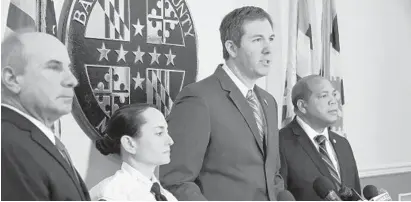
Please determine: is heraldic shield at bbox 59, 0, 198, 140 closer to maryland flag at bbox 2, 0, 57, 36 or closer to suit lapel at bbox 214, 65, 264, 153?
maryland flag at bbox 2, 0, 57, 36

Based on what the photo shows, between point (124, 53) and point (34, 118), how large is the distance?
111 centimetres

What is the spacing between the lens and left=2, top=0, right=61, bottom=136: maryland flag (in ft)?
7.84

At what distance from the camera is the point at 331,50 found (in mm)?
4062

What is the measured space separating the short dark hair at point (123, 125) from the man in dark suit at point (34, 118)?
425 millimetres

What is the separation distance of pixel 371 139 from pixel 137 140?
2.98 meters

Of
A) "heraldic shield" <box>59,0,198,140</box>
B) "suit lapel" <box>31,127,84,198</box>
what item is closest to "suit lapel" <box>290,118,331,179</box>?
"heraldic shield" <box>59,0,198,140</box>

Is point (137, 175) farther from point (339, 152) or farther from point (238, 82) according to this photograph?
point (339, 152)

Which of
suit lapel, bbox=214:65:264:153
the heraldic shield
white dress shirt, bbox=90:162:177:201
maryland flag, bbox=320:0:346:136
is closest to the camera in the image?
white dress shirt, bbox=90:162:177:201

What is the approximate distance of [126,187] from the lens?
7.13 ft

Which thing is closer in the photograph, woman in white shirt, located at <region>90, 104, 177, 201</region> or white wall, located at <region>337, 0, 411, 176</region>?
woman in white shirt, located at <region>90, 104, 177, 201</region>

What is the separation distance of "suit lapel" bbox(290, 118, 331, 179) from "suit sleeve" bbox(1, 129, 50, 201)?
1.75m

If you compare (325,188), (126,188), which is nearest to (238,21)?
(325,188)

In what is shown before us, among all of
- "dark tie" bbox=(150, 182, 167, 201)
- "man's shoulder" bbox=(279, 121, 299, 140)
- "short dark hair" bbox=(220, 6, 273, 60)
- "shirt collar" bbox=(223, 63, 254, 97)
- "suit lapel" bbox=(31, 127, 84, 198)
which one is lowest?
"dark tie" bbox=(150, 182, 167, 201)

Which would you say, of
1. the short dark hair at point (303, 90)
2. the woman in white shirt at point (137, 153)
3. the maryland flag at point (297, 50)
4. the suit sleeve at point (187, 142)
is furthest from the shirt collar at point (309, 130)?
the woman in white shirt at point (137, 153)
